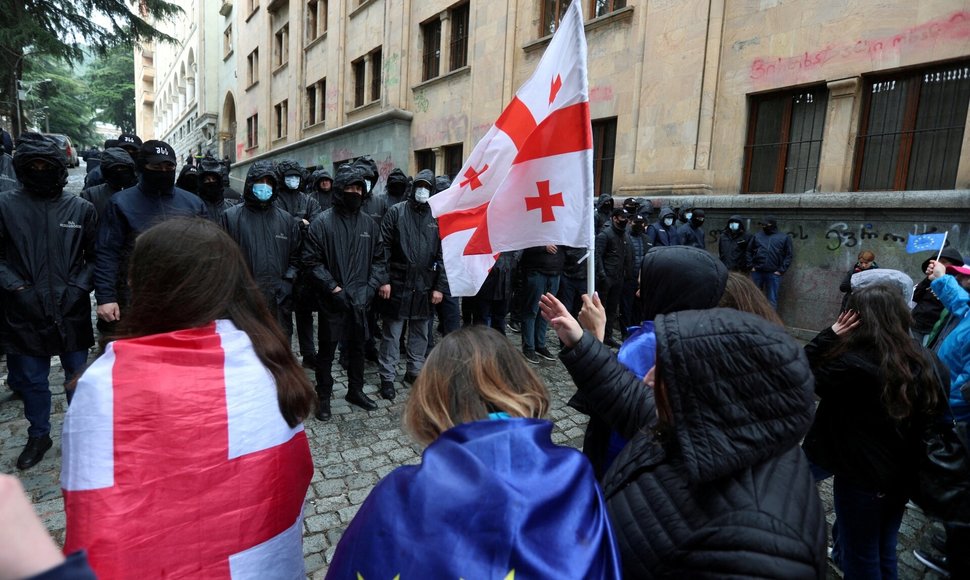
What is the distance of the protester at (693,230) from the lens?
909cm

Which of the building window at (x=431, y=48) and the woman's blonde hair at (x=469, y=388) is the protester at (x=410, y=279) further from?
the building window at (x=431, y=48)

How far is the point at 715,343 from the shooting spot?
108 cm

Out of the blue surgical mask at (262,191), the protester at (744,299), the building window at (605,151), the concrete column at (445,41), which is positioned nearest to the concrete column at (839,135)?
the building window at (605,151)

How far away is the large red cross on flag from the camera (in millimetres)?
2260

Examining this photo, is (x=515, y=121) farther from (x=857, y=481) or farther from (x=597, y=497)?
(x=857, y=481)

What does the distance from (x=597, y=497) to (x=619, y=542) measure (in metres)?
0.18

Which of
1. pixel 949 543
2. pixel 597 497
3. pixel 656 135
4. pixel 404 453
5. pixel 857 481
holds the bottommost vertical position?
pixel 404 453

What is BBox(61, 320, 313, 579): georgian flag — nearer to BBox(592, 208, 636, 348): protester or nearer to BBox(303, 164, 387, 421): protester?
BBox(303, 164, 387, 421): protester

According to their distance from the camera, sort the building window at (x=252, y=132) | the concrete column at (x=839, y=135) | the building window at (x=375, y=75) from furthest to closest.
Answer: the building window at (x=252, y=132)
the building window at (x=375, y=75)
the concrete column at (x=839, y=135)

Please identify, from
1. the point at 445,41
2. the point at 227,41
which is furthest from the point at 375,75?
the point at 227,41

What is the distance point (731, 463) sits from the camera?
3.38ft

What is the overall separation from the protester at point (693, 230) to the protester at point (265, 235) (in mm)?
6660

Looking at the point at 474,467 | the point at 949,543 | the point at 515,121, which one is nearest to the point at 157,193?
the point at 515,121

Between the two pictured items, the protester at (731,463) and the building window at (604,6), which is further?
the building window at (604,6)
